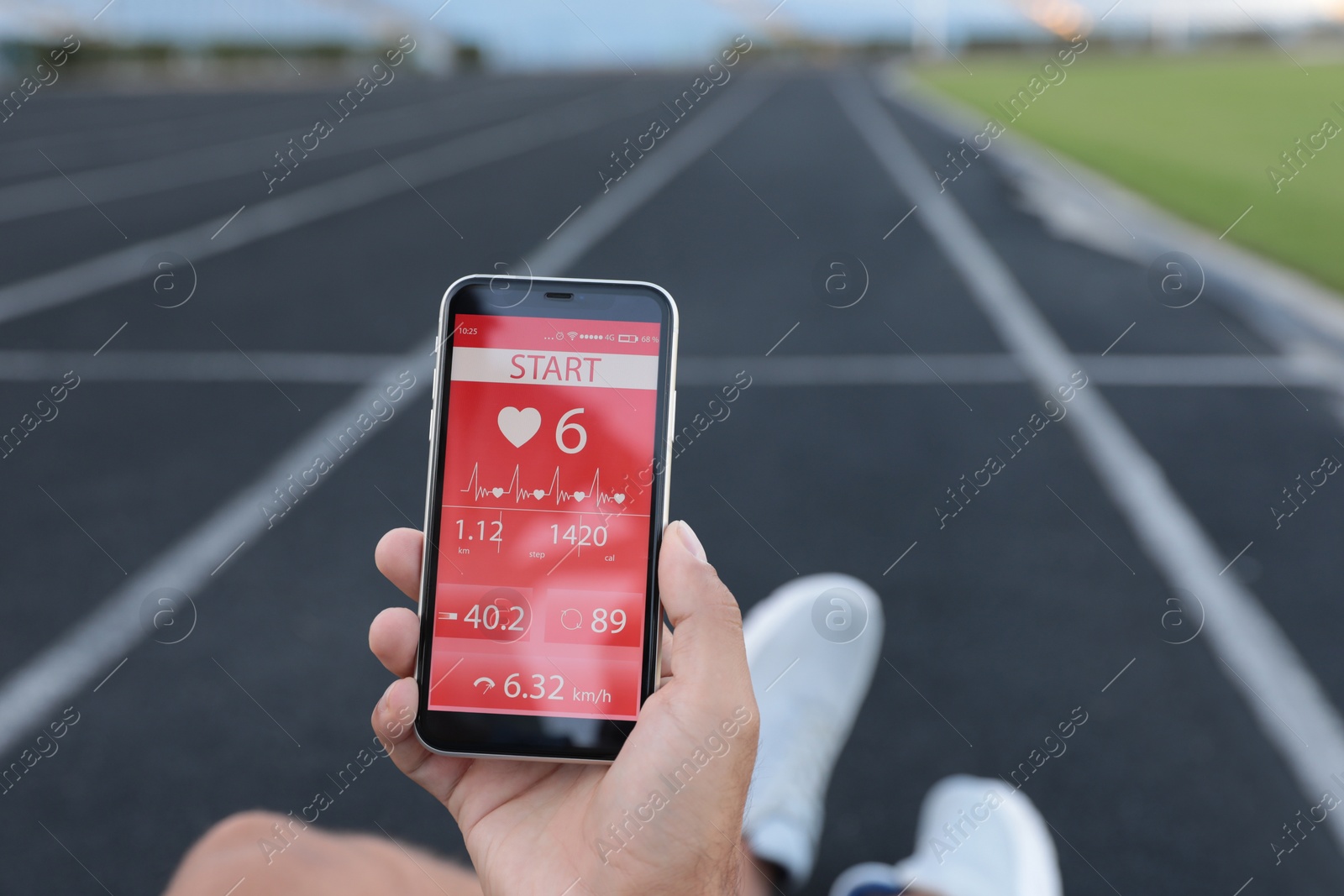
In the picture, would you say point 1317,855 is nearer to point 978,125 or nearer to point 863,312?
point 863,312

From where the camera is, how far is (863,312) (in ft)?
23.7

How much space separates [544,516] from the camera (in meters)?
2.05

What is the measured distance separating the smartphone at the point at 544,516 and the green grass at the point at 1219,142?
680 centimetres

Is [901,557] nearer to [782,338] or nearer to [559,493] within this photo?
[559,493]

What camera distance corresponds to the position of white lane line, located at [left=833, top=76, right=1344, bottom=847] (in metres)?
3.03

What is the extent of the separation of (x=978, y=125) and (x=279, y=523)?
1722cm

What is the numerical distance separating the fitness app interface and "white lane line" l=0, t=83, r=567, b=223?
35.4ft

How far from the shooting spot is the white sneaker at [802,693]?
2.77 m

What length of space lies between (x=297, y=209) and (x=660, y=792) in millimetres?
10685

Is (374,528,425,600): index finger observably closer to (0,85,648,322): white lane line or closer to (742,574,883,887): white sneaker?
(742,574,883,887): white sneaker

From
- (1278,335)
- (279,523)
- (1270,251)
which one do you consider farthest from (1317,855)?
(1270,251)

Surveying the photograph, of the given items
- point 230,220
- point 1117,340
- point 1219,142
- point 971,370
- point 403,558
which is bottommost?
point 1219,142

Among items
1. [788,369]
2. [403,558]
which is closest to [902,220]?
[788,369]

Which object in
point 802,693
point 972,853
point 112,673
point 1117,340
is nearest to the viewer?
point 972,853
